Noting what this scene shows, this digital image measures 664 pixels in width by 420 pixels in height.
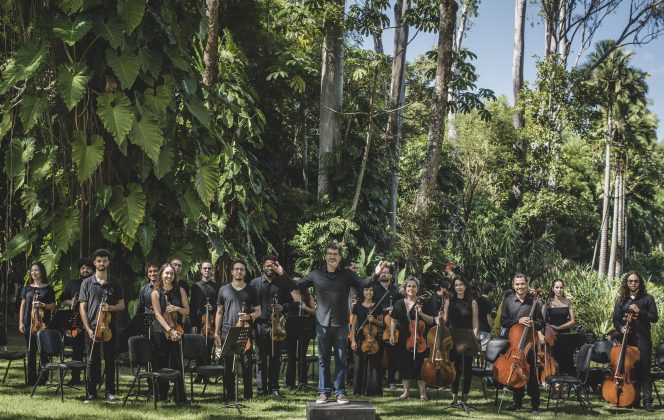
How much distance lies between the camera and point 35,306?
34.6 feet

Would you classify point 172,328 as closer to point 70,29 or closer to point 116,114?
point 116,114

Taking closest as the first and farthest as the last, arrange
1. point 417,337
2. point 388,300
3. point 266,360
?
point 266,360, point 417,337, point 388,300

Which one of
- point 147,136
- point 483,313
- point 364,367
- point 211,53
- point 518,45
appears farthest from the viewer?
point 518,45

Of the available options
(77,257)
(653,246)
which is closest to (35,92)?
(77,257)

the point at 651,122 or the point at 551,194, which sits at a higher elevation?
the point at 651,122

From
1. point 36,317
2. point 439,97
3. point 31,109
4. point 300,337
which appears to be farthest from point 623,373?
point 439,97

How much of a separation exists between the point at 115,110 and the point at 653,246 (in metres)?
53.0

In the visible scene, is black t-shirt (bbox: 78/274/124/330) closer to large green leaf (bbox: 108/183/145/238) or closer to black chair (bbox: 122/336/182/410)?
black chair (bbox: 122/336/182/410)

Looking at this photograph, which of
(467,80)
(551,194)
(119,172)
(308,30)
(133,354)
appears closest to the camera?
(133,354)

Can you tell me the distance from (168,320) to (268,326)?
180 cm

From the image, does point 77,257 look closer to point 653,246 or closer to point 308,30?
point 308,30

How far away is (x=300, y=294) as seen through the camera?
497 inches

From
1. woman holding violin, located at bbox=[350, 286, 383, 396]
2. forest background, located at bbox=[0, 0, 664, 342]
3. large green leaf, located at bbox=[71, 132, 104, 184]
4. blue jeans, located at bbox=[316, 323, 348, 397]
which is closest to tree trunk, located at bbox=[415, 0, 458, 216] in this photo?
forest background, located at bbox=[0, 0, 664, 342]

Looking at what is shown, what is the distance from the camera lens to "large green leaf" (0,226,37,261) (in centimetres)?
1028
